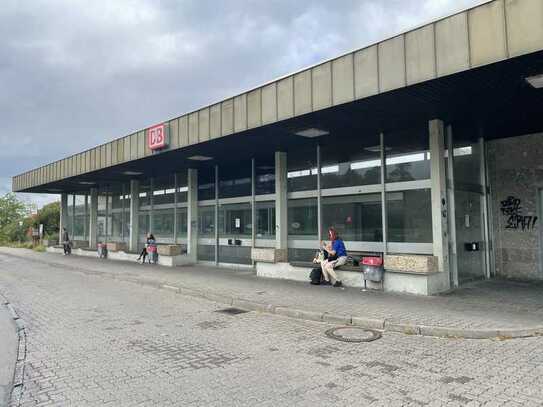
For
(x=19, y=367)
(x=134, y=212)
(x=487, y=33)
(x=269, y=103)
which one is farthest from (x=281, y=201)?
(x=134, y=212)

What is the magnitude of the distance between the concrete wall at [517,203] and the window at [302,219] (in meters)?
5.26

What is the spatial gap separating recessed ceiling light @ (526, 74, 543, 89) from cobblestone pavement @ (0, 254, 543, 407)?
4.44 metres

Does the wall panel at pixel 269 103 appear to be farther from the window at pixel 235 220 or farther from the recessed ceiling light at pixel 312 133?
the window at pixel 235 220

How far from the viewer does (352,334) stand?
278 inches

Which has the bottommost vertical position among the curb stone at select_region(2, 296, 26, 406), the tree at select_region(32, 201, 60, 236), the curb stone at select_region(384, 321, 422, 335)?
the curb stone at select_region(2, 296, 26, 406)

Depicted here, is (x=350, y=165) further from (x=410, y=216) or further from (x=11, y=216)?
(x=11, y=216)

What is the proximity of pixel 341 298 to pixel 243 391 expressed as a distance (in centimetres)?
543

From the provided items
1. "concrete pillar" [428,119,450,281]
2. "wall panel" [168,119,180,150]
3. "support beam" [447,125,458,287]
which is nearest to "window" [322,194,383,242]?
"concrete pillar" [428,119,450,281]

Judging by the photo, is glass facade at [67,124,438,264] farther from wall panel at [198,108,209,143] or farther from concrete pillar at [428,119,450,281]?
wall panel at [198,108,209,143]

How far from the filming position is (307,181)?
44.8 feet

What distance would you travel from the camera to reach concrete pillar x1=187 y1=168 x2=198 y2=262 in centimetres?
1836

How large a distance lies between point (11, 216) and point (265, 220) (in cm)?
4897

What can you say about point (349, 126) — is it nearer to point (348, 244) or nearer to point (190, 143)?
point (348, 244)

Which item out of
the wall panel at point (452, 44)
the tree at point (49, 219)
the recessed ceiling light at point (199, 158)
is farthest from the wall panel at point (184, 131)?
the tree at point (49, 219)
